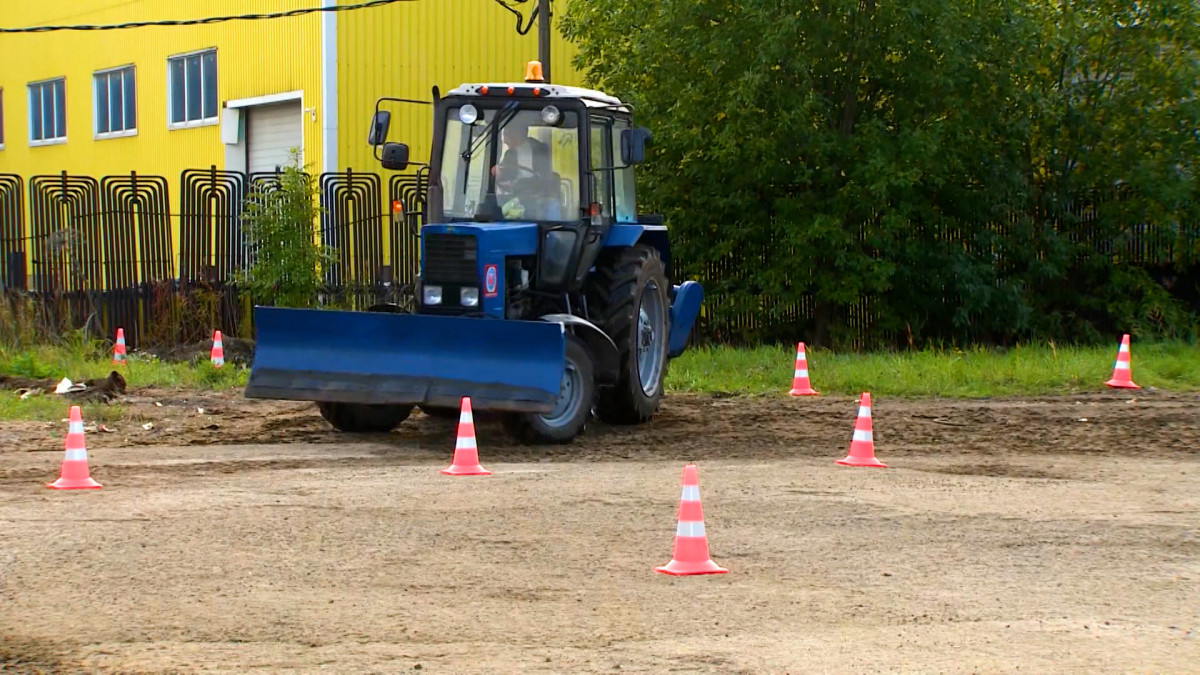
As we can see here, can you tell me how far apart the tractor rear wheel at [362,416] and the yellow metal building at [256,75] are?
12975mm

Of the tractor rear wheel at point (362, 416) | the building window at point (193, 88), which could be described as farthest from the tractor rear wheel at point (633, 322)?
the building window at point (193, 88)

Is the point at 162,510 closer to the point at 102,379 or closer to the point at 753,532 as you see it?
the point at 753,532

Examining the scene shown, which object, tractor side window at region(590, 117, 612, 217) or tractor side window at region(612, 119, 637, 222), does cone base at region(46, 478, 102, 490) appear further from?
tractor side window at region(612, 119, 637, 222)

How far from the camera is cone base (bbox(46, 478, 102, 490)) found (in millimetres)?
10148

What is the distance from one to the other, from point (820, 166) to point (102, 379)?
1063 centimetres

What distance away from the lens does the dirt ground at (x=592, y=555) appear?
629 cm

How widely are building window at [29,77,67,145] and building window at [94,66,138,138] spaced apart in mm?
1742

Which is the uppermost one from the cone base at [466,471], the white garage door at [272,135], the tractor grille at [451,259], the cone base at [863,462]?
the white garage door at [272,135]

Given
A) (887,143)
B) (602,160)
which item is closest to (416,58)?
(887,143)

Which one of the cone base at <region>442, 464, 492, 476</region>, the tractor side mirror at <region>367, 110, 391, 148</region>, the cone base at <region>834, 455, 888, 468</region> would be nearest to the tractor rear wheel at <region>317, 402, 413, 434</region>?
the tractor side mirror at <region>367, 110, 391, 148</region>

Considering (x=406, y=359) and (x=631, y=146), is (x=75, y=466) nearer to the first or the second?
(x=406, y=359)

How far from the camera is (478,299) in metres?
12.8

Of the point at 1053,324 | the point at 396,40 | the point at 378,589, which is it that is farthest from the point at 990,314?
the point at 378,589

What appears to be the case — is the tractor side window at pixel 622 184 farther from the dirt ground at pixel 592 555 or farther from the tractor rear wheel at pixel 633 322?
the dirt ground at pixel 592 555
